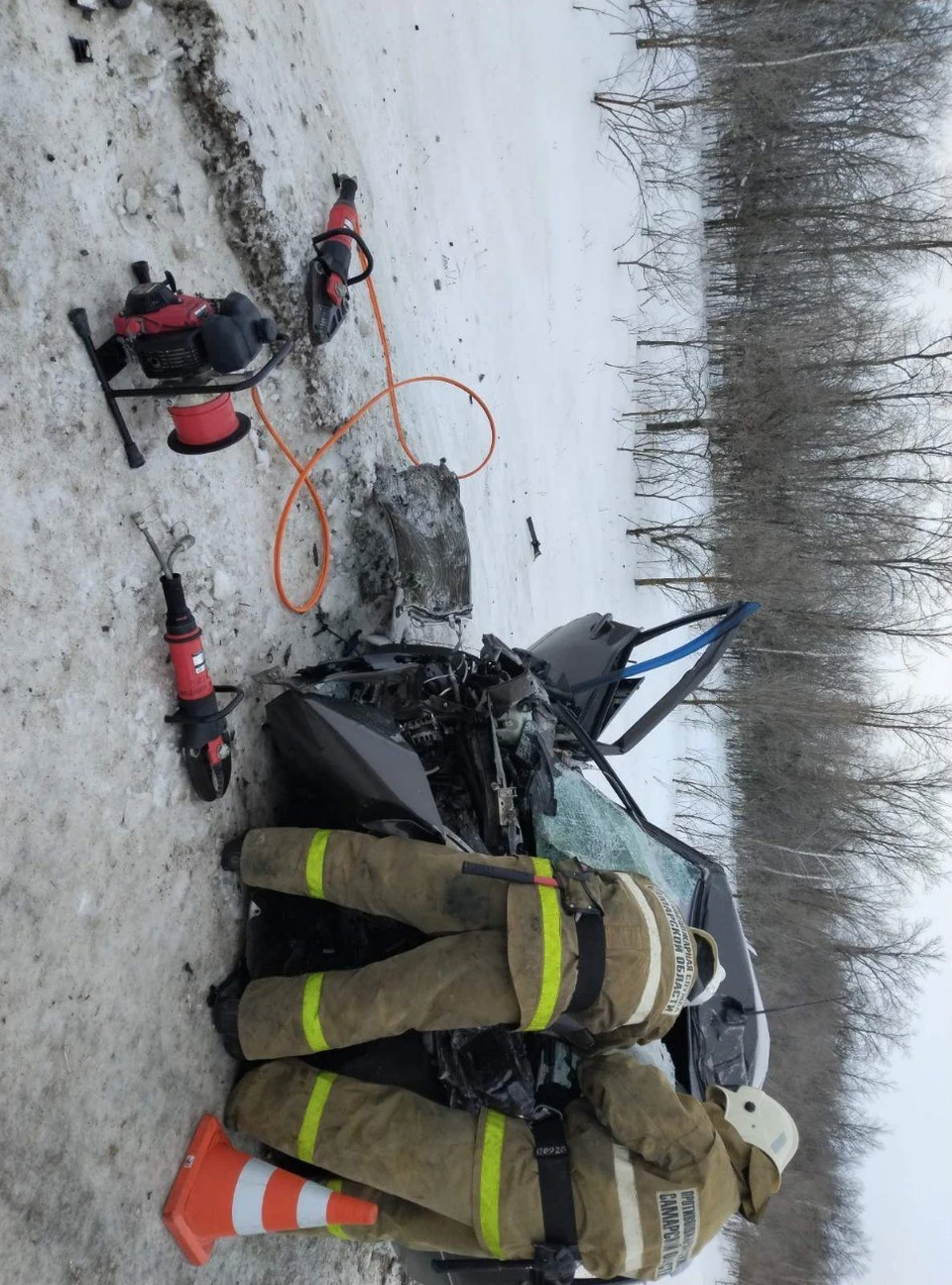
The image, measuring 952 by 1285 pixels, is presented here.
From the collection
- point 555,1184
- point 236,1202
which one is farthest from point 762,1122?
point 236,1202

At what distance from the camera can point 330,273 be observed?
10.7 ft

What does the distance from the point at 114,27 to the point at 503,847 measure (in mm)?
2912

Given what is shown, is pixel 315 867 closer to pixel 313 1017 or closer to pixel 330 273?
pixel 313 1017

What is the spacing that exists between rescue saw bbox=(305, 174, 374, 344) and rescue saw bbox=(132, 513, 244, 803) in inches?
51.2

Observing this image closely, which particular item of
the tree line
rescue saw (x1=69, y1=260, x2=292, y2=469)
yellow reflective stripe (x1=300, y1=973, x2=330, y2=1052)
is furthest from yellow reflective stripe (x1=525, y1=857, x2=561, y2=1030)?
the tree line

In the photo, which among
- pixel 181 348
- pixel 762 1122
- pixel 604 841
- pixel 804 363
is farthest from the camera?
pixel 804 363

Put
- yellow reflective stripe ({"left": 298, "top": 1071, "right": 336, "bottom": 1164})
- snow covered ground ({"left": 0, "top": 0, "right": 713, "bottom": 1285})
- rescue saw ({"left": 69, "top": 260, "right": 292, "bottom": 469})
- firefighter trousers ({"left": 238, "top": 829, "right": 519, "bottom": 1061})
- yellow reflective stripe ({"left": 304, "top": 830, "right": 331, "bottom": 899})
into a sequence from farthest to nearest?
yellow reflective stripe ({"left": 304, "top": 830, "right": 331, "bottom": 899}) → yellow reflective stripe ({"left": 298, "top": 1071, "right": 336, "bottom": 1164}) → firefighter trousers ({"left": 238, "top": 829, "right": 519, "bottom": 1061}) → rescue saw ({"left": 69, "top": 260, "right": 292, "bottom": 469}) → snow covered ground ({"left": 0, "top": 0, "right": 713, "bottom": 1285})

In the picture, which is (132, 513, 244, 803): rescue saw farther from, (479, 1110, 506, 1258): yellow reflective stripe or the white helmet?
the white helmet

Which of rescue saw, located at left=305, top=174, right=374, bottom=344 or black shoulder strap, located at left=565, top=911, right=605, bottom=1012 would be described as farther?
rescue saw, located at left=305, top=174, right=374, bottom=344

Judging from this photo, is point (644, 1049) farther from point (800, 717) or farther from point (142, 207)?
point (800, 717)

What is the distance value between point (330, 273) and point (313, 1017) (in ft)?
9.20

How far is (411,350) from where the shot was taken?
4367 millimetres

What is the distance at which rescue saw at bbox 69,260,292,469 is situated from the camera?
2.11 m

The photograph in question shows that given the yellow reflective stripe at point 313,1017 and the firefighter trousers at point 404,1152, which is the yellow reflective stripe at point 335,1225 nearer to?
the firefighter trousers at point 404,1152
